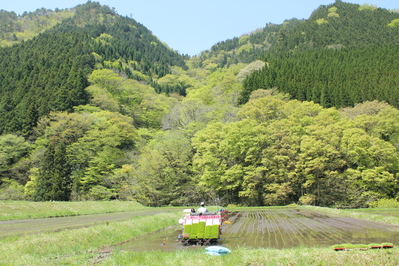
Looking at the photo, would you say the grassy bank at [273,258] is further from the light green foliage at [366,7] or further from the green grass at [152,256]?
the light green foliage at [366,7]

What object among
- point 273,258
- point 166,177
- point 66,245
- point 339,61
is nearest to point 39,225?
point 66,245

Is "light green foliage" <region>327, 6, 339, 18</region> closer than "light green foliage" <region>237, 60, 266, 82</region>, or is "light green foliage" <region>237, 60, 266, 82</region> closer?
"light green foliage" <region>237, 60, 266, 82</region>

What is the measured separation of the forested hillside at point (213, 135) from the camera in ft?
140

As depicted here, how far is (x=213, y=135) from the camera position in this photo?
158 feet

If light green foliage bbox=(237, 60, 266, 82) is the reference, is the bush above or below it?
below

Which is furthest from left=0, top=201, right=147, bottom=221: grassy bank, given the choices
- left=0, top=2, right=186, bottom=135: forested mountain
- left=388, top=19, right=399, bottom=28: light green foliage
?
left=388, top=19, right=399, bottom=28: light green foliage

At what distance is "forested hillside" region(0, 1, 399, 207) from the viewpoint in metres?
42.7

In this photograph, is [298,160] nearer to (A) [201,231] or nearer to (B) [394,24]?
(A) [201,231]

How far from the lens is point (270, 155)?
45.4 meters

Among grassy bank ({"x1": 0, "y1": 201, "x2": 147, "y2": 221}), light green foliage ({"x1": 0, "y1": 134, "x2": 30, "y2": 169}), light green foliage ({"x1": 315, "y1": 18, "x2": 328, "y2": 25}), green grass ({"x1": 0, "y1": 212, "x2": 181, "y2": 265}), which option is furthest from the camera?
light green foliage ({"x1": 315, "y1": 18, "x2": 328, "y2": 25})

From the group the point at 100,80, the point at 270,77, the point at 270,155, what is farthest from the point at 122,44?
the point at 270,155

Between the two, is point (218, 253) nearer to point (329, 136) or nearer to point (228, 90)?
point (329, 136)

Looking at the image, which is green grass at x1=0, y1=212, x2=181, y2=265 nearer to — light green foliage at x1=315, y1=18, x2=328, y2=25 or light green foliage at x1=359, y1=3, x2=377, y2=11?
light green foliage at x1=315, y1=18, x2=328, y2=25

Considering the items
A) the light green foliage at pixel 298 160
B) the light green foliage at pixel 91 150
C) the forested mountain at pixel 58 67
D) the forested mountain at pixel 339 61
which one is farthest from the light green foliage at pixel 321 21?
the light green foliage at pixel 91 150
